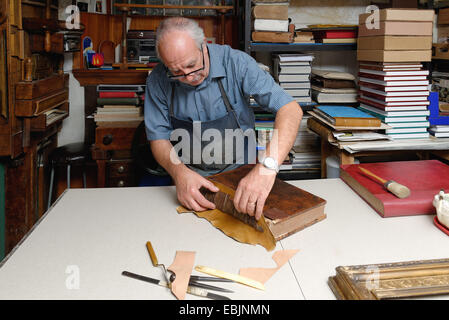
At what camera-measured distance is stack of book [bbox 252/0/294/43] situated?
2.81 meters

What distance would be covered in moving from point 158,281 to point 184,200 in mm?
494

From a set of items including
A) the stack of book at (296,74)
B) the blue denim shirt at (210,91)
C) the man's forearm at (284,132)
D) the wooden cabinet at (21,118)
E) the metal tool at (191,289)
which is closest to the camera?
the metal tool at (191,289)

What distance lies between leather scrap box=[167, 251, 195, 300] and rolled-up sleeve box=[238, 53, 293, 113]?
862mm

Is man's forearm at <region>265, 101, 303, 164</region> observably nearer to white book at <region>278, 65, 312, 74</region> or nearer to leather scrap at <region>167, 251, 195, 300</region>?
leather scrap at <region>167, 251, 195, 300</region>

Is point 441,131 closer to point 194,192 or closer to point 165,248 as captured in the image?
point 194,192

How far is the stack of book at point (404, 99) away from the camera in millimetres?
2617

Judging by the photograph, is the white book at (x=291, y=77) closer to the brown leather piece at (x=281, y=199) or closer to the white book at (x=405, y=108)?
the white book at (x=405, y=108)

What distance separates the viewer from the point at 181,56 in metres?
1.67

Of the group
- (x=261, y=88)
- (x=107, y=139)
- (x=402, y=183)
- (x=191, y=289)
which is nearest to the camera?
(x=191, y=289)

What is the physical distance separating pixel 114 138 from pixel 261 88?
158 cm

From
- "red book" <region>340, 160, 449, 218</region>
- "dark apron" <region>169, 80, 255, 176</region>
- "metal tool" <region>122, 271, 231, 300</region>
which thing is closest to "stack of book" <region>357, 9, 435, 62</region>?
"red book" <region>340, 160, 449, 218</region>

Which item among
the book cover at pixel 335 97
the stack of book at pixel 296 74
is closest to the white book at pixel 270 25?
the stack of book at pixel 296 74

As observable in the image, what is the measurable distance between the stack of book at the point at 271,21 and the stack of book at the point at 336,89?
38 cm

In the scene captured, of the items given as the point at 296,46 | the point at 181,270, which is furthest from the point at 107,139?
the point at 181,270
